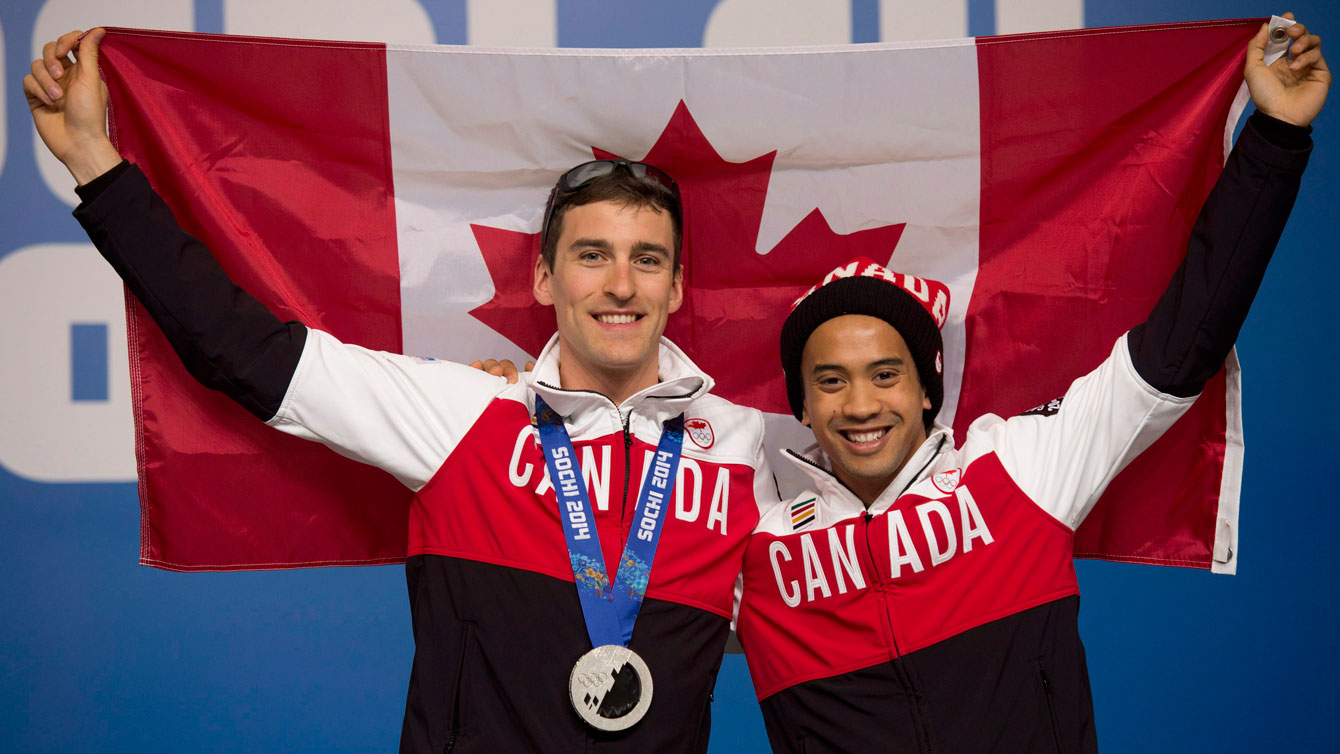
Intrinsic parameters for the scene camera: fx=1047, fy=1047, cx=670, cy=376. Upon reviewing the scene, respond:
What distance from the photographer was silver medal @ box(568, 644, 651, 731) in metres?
1.69

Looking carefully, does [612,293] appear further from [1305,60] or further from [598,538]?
[1305,60]

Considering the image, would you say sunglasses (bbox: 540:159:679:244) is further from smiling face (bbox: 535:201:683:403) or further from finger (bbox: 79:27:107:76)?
finger (bbox: 79:27:107:76)

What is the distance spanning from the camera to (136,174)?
1.82 metres

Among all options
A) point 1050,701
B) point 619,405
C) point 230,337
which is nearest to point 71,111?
point 230,337

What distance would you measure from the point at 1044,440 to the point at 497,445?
3.24 ft

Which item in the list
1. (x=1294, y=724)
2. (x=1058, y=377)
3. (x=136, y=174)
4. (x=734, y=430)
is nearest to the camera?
(x=136, y=174)

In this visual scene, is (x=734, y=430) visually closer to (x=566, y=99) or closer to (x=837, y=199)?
(x=837, y=199)

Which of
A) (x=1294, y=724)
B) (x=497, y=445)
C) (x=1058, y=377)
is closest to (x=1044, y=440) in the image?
(x=1058, y=377)

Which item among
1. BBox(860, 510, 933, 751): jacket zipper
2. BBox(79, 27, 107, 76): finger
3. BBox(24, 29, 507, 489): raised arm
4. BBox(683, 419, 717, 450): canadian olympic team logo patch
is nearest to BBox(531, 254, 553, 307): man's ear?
BBox(24, 29, 507, 489): raised arm

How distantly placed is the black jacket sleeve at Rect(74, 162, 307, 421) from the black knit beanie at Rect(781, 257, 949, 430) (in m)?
0.92

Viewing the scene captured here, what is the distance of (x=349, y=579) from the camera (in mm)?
3131

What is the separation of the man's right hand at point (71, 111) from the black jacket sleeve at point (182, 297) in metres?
0.06

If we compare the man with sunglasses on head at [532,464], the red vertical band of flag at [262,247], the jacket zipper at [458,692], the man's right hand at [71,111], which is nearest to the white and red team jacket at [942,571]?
the man with sunglasses on head at [532,464]

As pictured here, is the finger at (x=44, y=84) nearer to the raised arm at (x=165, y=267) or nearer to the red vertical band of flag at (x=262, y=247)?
the raised arm at (x=165, y=267)
